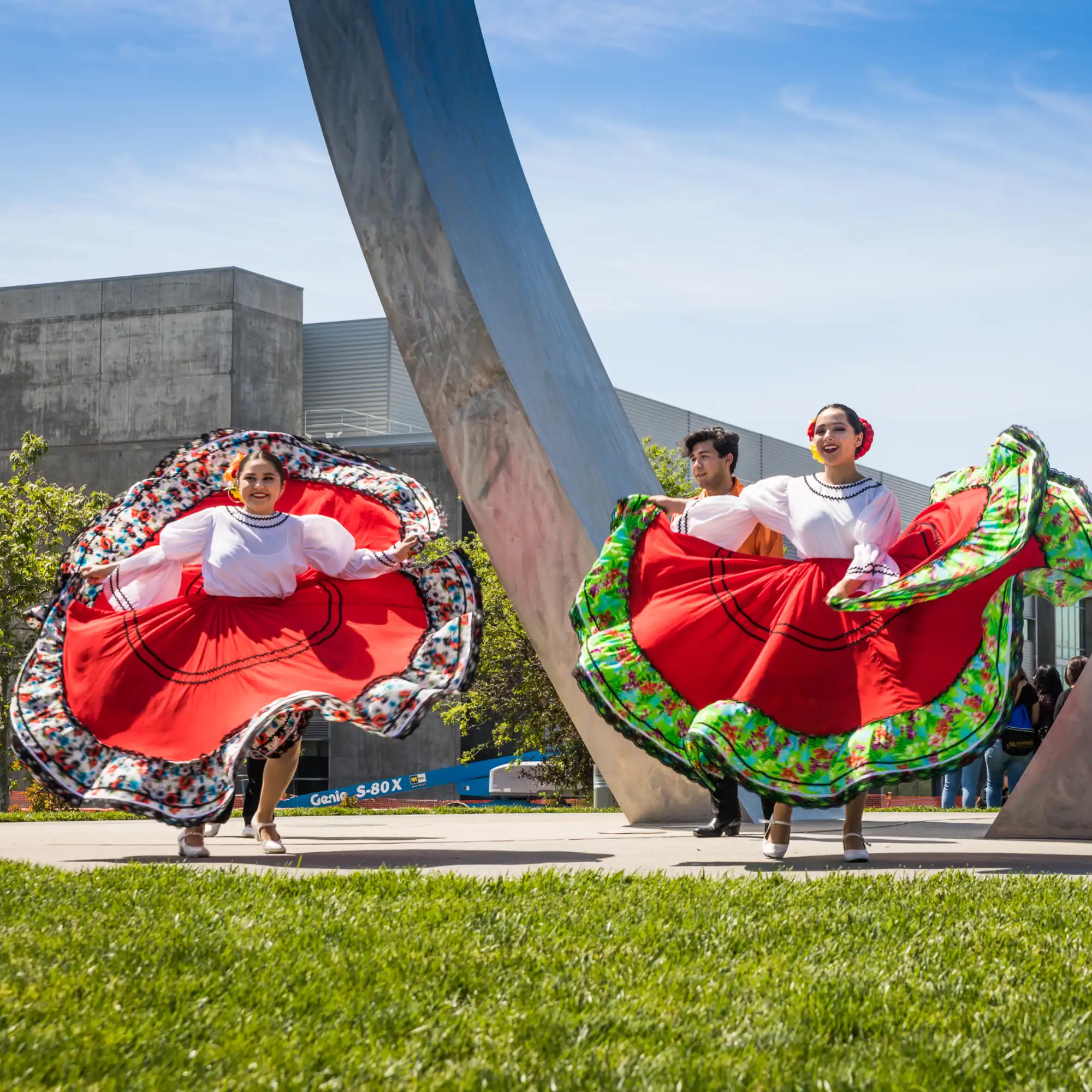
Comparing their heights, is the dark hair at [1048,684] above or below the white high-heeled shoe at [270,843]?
above

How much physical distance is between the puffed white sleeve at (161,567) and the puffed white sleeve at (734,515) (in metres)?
2.48

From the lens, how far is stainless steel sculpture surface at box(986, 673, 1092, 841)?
7.52 m

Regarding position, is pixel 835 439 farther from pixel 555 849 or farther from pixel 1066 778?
pixel 555 849

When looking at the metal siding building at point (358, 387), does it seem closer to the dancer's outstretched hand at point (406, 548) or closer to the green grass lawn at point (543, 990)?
the dancer's outstretched hand at point (406, 548)

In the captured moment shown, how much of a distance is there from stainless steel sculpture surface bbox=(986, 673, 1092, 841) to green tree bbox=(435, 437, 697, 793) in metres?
14.8

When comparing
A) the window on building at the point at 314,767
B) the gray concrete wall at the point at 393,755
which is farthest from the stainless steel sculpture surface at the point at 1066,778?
the window on building at the point at 314,767

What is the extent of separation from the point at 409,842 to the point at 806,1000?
564 centimetres

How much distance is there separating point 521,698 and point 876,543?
57.2 ft

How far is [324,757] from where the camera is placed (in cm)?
4125

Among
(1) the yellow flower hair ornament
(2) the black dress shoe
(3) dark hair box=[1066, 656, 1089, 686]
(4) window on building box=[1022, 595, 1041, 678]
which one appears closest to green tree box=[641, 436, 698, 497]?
(3) dark hair box=[1066, 656, 1089, 686]

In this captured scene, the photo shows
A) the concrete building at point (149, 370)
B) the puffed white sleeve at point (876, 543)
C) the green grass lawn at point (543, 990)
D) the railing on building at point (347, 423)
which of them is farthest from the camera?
the railing on building at point (347, 423)

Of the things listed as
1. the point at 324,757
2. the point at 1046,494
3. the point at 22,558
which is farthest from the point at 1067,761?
the point at 324,757

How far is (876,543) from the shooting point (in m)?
6.57

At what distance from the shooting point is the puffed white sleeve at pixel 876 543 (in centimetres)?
633
